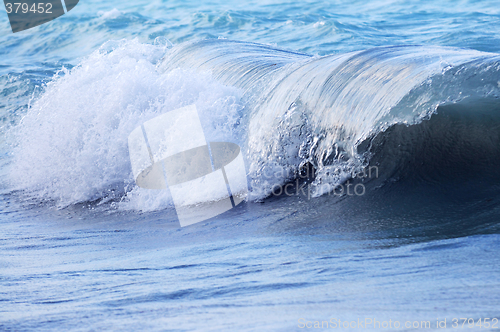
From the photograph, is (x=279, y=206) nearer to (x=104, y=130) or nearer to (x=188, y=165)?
(x=188, y=165)

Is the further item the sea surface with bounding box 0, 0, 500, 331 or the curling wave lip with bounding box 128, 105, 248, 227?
the curling wave lip with bounding box 128, 105, 248, 227

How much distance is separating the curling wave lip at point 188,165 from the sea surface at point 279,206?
9 cm

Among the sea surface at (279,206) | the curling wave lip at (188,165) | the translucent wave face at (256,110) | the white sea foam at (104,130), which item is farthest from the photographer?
the white sea foam at (104,130)

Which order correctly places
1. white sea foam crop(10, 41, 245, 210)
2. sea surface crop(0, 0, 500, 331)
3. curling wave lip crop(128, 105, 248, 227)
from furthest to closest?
white sea foam crop(10, 41, 245, 210) < curling wave lip crop(128, 105, 248, 227) < sea surface crop(0, 0, 500, 331)

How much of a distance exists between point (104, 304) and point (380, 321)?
3.90ft

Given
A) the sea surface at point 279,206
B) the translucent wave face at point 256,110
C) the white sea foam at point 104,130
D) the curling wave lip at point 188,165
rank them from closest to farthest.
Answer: the sea surface at point 279,206
the translucent wave face at point 256,110
the curling wave lip at point 188,165
the white sea foam at point 104,130

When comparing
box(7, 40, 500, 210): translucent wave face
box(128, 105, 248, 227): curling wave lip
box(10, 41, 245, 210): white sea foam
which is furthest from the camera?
box(10, 41, 245, 210): white sea foam

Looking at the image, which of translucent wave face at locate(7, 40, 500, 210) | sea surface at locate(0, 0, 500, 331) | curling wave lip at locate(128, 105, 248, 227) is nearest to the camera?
sea surface at locate(0, 0, 500, 331)

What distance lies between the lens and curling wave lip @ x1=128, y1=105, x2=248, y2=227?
3.87 meters

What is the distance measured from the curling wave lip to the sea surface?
92 millimetres

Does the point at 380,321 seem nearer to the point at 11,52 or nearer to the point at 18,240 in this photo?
the point at 18,240

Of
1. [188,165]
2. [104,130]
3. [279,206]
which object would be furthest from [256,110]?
[104,130]

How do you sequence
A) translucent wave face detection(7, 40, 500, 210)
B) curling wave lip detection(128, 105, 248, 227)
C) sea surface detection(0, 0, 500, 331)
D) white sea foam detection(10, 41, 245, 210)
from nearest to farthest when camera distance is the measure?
sea surface detection(0, 0, 500, 331), translucent wave face detection(7, 40, 500, 210), curling wave lip detection(128, 105, 248, 227), white sea foam detection(10, 41, 245, 210)

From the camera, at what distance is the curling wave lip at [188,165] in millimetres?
3870
